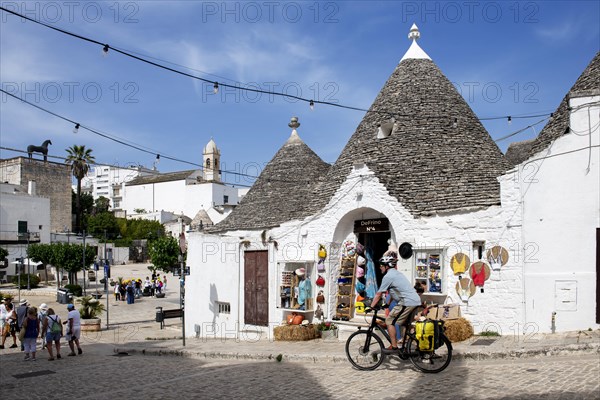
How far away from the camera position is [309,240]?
1573 cm

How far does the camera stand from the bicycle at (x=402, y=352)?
9.05 m

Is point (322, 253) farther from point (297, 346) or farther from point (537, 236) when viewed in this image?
point (537, 236)

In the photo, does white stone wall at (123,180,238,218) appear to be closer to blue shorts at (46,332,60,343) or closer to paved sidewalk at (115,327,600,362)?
blue shorts at (46,332,60,343)

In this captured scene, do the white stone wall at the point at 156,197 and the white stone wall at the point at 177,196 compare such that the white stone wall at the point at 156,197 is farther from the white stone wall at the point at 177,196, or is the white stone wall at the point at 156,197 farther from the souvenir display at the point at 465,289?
the souvenir display at the point at 465,289

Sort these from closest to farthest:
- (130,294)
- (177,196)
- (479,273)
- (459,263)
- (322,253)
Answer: (479,273) < (459,263) < (322,253) < (130,294) < (177,196)

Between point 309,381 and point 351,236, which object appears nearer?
point 309,381

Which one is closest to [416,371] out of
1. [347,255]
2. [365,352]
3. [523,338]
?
[365,352]

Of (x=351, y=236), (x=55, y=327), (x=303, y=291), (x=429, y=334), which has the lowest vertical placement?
(x=55, y=327)

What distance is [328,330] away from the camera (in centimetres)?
1453

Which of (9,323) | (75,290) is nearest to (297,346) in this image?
(9,323)

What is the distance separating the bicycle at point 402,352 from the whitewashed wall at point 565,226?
294 cm

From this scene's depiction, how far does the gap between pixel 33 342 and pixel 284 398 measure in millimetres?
8910

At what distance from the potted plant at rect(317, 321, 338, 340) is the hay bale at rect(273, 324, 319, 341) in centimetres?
17

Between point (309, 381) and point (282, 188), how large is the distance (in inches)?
460
